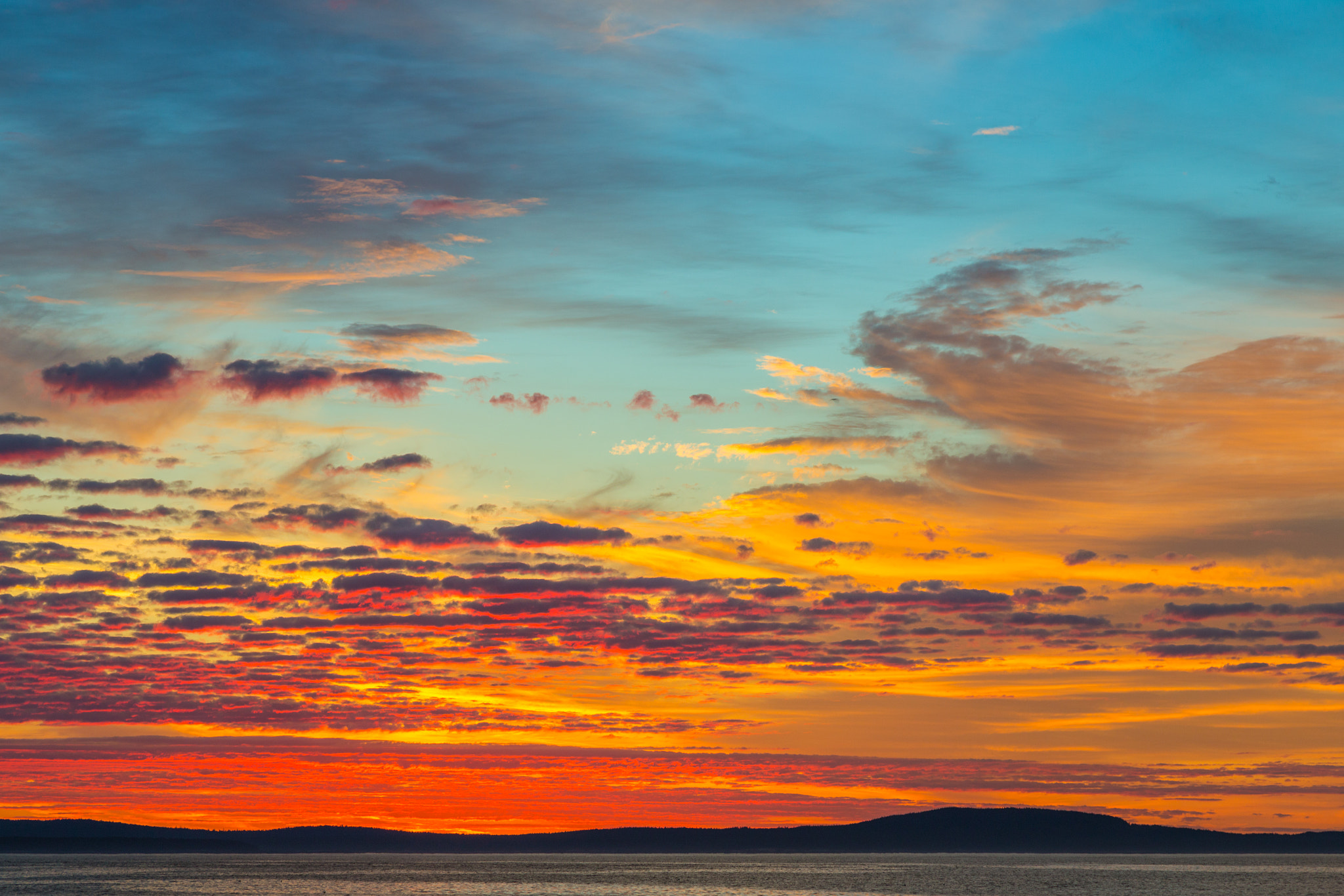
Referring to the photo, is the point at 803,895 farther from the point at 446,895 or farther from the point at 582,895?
the point at 446,895

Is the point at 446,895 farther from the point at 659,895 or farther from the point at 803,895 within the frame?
the point at 803,895

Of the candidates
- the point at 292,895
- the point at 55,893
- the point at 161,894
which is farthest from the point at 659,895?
the point at 55,893

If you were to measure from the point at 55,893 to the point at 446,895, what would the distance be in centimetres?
6106

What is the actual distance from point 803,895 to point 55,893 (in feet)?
391

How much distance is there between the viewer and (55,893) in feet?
633

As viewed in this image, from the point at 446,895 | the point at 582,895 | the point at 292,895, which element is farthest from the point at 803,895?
the point at 292,895

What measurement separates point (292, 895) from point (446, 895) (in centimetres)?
2547

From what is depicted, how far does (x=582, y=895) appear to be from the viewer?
198 metres

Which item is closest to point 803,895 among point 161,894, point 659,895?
point 659,895

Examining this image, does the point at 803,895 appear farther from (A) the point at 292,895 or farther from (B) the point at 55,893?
(B) the point at 55,893

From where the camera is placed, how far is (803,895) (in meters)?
200

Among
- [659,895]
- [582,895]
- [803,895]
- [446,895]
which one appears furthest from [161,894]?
[803,895]

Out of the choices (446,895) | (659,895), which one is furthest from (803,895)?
(446,895)

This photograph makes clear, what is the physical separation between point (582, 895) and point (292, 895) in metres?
47.3
